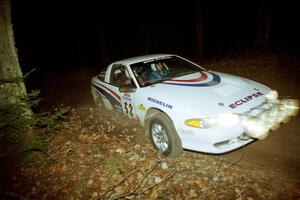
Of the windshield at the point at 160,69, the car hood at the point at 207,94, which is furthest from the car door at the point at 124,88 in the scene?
the car hood at the point at 207,94

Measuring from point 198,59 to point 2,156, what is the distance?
1219 centimetres

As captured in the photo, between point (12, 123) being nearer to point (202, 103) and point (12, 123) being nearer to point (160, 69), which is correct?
point (160, 69)

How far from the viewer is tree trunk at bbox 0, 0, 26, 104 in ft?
14.3

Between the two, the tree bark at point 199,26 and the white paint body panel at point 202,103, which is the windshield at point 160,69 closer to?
the white paint body panel at point 202,103

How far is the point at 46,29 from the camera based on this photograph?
2720cm

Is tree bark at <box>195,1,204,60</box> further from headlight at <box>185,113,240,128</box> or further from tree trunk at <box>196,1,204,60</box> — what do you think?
headlight at <box>185,113,240,128</box>

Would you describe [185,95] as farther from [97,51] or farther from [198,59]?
[97,51]

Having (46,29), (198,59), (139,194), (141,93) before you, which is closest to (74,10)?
(46,29)

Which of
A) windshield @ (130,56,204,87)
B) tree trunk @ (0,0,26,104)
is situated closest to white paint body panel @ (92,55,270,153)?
windshield @ (130,56,204,87)

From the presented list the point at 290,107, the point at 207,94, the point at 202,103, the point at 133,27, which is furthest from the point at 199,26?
the point at 133,27

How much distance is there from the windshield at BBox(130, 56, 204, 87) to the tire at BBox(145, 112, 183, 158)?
33.7 inches

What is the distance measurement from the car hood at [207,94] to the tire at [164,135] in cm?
26

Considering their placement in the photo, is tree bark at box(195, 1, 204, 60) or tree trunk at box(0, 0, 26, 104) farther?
tree bark at box(195, 1, 204, 60)

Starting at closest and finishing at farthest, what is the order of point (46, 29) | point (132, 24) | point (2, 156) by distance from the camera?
1. point (2, 156)
2. point (132, 24)
3. point (46, 29)
